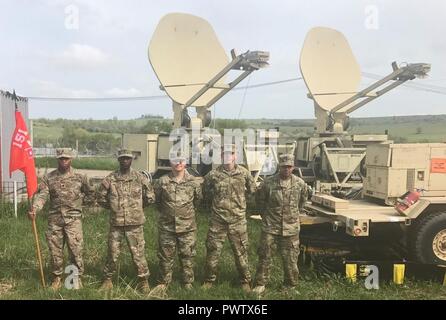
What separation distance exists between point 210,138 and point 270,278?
6115 millimetres

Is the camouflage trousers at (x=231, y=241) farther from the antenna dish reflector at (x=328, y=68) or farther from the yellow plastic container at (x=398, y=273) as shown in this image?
the antenna dish reflector at (x=328, y=68)

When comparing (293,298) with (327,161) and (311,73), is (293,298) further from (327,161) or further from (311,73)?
(311,73)

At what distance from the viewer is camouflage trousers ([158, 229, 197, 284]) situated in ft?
19.5

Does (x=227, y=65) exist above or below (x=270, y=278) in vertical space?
above

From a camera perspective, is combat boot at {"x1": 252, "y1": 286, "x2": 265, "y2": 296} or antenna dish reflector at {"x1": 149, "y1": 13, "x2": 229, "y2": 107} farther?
antenna dish reflector at {"x1": 149, "y1": 13, "x2": 229, "y2": 107}

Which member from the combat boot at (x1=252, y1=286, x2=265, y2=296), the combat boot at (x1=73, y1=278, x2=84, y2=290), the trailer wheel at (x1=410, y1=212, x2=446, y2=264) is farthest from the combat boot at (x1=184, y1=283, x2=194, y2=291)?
the trailer wheel at (x1=410, y1=212, x2=446, y2=264)

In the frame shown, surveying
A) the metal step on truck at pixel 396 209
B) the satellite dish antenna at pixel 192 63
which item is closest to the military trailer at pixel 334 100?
the satellite dish antenna at pixel 192 63

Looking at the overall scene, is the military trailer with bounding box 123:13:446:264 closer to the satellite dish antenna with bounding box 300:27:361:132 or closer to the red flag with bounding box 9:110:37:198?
the satellite dish antenna with bounding box 300:27:361:132

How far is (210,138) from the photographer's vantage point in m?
12.0

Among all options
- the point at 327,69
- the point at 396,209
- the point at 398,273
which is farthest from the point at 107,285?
the point at 327,69

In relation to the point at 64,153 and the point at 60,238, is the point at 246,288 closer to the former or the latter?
Answer: the point at 60,238

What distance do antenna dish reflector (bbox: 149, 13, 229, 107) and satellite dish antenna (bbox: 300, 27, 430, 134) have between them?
8.23ft

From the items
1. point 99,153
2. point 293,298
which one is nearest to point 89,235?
point 293,298

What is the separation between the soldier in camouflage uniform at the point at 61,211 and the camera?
5.97 m
